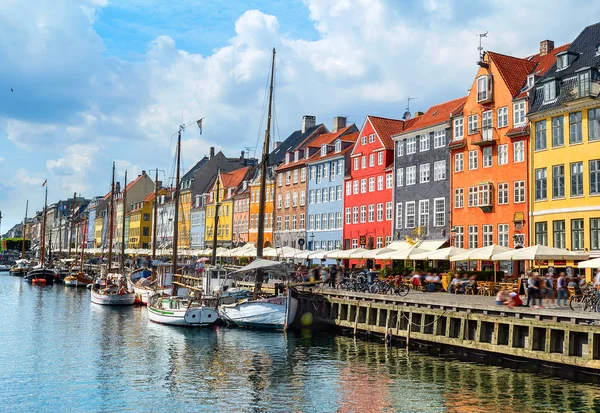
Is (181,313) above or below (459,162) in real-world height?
below

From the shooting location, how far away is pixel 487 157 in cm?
5019

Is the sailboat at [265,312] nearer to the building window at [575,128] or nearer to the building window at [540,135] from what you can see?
the building window at [540,135]

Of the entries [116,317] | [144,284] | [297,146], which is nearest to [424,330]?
[116,317]

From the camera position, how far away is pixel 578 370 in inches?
1027

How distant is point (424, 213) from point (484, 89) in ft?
37.5

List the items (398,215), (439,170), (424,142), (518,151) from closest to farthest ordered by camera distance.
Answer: (518,151) < (439,170) < (424,142) < (398,215)

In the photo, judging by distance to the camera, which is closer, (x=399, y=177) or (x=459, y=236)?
(x=459, y=236)

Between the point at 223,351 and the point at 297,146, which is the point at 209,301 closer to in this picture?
the point at 223,351

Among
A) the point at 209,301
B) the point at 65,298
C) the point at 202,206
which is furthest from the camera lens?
the point at 202,206

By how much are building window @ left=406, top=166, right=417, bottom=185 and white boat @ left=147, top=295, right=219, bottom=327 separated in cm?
2287

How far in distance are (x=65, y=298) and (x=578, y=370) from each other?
2180 inches

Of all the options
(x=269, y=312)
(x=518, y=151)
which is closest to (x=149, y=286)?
(x=269, y=312)

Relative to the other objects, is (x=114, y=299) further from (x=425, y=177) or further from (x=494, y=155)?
(x=494, y=155)

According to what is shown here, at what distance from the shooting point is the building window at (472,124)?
168 ft
